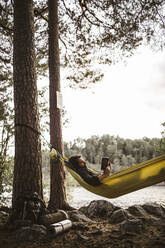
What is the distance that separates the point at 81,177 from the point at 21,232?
0.75m

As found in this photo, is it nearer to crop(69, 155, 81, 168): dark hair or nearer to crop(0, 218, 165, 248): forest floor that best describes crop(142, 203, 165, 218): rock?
crop(0, 218, 165, 248): forest floor

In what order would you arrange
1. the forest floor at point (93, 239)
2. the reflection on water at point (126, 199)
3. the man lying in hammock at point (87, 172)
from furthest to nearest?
the reflection on water at point (126, 199) → the man lying in hammock at point (87, 172) → the forest floor at point (93, 239)

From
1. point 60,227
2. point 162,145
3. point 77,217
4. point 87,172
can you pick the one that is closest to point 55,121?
point 87,172

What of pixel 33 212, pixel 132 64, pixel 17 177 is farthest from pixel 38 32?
pixel 33 212

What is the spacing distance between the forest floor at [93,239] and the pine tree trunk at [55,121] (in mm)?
828

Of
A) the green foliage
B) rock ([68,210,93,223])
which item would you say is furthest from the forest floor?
the green foliage

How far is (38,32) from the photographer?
4.14 m

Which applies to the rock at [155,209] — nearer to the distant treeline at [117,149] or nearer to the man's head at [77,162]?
the man's head at [77,162]

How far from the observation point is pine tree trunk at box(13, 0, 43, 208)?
6.96ft

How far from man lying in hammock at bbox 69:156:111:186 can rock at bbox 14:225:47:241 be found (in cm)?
63

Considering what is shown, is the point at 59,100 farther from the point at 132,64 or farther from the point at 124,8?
the point at 124,8

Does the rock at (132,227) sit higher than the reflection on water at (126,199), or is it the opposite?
the rock at (132,227)

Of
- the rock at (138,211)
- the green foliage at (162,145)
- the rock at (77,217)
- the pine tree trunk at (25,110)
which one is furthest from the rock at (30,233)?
the green foliage at (162,145)

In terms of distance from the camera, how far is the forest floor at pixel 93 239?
1646 millimetres
